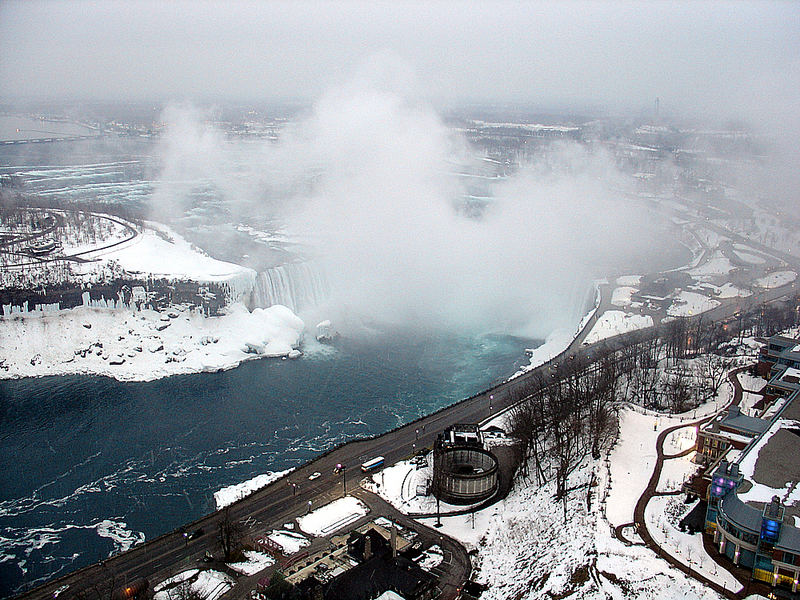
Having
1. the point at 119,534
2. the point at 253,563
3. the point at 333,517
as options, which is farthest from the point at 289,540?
the point at 119,534

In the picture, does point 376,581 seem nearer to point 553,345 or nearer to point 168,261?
point 553,345

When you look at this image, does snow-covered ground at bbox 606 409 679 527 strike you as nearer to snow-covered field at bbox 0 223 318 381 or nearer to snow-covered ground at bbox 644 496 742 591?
snow-covered ground at bbox 644 496 742 591

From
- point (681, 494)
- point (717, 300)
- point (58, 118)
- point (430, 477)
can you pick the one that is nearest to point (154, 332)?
point (430, 477)

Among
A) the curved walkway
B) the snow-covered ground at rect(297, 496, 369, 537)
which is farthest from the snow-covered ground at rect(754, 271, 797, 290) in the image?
the snow-covered ground at rect(297, 496, 369, 537)

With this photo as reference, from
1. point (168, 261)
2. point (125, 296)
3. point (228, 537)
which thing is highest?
point (168, 261)

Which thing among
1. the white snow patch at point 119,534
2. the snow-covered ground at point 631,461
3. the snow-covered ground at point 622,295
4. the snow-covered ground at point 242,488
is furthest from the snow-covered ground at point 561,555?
the snow-covered ground at point 622,295
